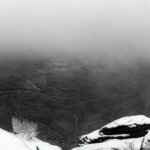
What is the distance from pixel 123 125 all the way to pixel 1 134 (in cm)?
6363

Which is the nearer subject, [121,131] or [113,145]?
[113,145]

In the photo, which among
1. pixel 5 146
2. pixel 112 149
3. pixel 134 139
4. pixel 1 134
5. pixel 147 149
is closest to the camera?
pixel 5 146

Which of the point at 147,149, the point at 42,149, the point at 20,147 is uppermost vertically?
the point at 20,147

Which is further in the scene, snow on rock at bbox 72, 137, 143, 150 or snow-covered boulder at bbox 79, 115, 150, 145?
snow-covered boulder at bbox 79, 115, 150, 145

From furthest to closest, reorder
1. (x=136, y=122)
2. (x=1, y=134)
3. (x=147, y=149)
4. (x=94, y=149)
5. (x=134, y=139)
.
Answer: (x=136, y=122), (x=134, y=139), (x=94, y=149), (x=147, y=149), (x=1, y=134)

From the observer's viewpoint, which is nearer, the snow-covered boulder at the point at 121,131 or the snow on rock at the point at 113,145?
the snow on rock at the point at 113,145

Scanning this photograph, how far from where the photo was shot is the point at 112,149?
5722cm

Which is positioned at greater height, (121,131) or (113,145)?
(113,145)

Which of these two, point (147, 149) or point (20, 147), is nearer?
point (20, 147)

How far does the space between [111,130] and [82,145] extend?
545 centimetres

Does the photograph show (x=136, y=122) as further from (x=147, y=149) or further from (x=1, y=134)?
(x=1, y=134)

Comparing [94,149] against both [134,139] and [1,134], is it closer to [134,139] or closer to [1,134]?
[134,139]

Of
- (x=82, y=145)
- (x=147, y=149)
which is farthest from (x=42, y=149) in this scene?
(x=147, y=149)

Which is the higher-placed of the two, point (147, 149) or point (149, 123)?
point (147, 149)
